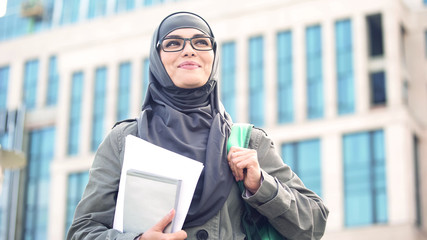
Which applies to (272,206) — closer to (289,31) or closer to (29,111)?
(289,31)

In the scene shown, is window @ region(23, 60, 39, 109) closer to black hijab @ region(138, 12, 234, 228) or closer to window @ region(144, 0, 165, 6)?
window @ region(144, 0, 165, 6)

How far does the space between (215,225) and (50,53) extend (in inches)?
1728

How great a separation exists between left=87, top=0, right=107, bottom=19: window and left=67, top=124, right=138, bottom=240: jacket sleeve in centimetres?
4226

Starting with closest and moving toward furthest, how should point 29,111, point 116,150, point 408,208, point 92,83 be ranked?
point 116,150
point 408,208
point 92,83
point 29,111

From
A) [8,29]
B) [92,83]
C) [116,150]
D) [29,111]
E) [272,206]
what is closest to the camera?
[272,206]

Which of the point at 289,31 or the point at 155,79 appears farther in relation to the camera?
the point at 289,31

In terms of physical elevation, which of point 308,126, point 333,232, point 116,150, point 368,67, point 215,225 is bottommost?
point 215,225

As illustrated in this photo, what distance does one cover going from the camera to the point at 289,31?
37719mm

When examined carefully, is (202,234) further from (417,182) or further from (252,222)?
(417,182)

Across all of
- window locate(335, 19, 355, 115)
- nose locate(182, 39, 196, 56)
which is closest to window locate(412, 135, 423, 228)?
window locate(335, 19, 355, 115)

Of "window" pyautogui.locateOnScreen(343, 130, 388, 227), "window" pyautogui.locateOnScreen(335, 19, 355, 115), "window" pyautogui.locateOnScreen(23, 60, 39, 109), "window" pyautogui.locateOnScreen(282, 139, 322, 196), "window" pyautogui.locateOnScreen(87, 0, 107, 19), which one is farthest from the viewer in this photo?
"window" pyautogui.locateOnScreen(23, 60, 39, 109)

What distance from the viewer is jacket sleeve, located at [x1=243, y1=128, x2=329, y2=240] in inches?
118

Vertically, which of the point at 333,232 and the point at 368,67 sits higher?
the point at 368,67

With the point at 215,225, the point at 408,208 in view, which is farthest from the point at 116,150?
the point at 408,208
